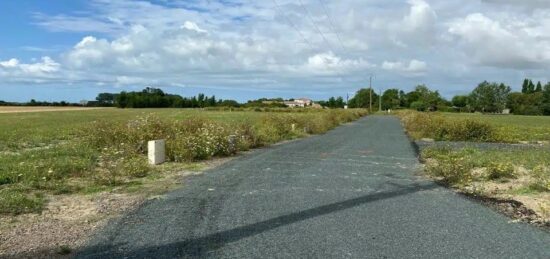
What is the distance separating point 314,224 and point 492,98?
171m

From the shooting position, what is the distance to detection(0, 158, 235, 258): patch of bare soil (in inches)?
232

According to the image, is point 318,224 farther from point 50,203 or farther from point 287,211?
point 50,203

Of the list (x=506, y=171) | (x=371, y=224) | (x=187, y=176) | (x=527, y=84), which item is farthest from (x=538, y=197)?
(x=527, y=84)

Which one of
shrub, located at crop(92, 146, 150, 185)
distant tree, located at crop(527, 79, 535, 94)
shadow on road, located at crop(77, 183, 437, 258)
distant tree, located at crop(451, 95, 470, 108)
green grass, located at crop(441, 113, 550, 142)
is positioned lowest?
green grass, located at crop(441, 113, 550, 142)

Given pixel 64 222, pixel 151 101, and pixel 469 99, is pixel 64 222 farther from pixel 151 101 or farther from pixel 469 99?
pixel 469 99

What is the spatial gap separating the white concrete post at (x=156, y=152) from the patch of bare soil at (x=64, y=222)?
3665 mm

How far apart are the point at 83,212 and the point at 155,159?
20.4 ft

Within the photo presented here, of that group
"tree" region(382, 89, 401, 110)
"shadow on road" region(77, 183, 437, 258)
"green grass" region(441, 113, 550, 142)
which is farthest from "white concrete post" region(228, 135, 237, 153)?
"tree" region(382, 89, 401, 110)

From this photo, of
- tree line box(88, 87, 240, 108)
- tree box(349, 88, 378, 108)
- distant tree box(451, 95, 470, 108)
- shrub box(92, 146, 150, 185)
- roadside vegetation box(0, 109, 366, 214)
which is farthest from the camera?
distant tree box(451, 95, 470, 108)

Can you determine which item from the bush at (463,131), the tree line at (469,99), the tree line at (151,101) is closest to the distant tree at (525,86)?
the tree line at (469,99)

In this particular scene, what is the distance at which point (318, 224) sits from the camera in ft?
23.3

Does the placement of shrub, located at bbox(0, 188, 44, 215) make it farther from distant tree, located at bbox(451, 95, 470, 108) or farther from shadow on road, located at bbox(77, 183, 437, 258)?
distant tree, located at bbox(451, 95, 470, 108)

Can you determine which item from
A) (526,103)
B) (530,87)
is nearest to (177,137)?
(526,103)

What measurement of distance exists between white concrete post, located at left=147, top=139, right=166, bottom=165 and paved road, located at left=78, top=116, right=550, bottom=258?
3.06 m
